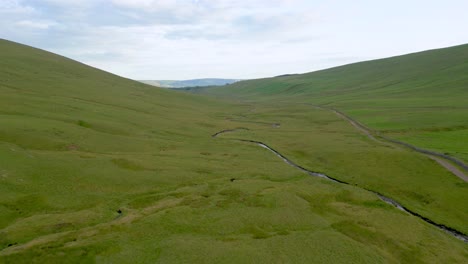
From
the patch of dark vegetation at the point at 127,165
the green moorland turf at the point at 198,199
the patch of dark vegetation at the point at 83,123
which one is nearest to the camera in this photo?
the green moorland turf at the point at 198,199

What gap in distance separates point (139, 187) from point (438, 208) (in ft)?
127

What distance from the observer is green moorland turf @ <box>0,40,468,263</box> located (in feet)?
104

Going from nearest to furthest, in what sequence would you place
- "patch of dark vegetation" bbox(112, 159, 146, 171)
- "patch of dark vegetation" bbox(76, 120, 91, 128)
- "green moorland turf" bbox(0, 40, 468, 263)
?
"green moorland turf" bbox(0, 40, 468, 263)
"patch of dark vegetation" bbox(112, 159, 146, 171)
"patch of dark vegetation" bbox(76, 120, 91, 128)

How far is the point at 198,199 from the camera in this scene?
44344 mm

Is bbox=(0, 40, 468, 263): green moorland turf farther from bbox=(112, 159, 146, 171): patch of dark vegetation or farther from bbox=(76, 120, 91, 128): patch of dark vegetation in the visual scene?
bbox=(76, 120, 91, 128): patch of dark vegetation

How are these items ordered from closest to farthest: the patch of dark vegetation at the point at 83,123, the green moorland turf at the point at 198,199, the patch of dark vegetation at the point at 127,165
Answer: the green moorland turf at the point at 198,199 → the patch of dark vegetation at the point at 127,165 → the patch of dark vegetation at the point at 83,123

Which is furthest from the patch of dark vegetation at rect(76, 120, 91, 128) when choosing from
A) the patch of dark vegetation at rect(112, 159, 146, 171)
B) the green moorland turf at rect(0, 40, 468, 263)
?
the patch of dark vegetation at rect(112, 159, 146, 171)

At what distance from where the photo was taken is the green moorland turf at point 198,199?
31.8m

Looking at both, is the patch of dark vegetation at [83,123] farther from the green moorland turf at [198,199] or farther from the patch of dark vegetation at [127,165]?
the patch of dark vegetation at [127,165]

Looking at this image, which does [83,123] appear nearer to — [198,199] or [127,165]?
[127,165]

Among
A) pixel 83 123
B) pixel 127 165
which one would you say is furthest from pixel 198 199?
pixel 83 123

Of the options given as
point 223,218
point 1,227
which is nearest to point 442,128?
point 223,218

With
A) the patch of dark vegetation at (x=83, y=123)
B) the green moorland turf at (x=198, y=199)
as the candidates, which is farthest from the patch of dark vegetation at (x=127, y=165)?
the patch of dark vegetation at (x=83, y=123)

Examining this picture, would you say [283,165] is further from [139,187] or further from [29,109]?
[29,109]
